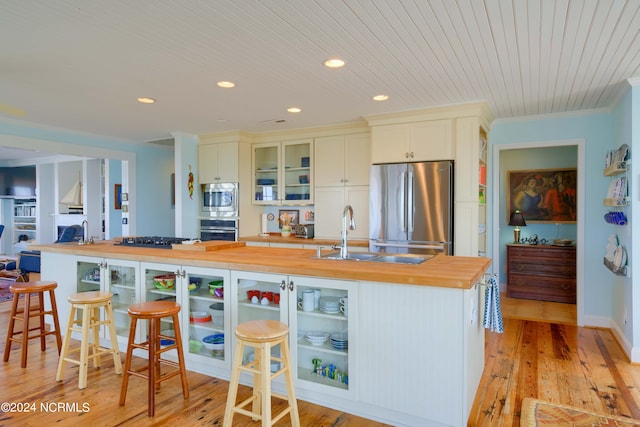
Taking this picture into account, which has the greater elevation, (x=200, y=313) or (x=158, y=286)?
(x=158, y=286)

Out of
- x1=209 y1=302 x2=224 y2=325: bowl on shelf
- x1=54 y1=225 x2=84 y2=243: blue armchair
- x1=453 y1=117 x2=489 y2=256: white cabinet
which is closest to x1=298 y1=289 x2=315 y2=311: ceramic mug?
x1=209 y1=302 x2=224 y2=325: bowl on shelf

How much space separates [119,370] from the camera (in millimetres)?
2846

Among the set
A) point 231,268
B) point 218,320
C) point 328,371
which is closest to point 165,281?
point 218,320

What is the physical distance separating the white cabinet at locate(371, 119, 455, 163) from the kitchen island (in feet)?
5.51

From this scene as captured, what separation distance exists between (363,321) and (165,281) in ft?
5.30

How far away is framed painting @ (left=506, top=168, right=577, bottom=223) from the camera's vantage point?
18.1ft

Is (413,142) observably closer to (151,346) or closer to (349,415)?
(349,415)

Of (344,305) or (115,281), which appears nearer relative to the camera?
(344,305)

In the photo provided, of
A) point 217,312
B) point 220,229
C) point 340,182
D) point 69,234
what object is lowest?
point 217,312

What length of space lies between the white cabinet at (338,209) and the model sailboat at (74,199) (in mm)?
5787

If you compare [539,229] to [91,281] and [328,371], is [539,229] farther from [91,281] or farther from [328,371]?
[91,281]

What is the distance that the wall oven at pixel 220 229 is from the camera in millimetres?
5430

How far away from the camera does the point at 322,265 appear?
2.34m

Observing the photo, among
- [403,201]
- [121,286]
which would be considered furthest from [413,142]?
[121,286]
